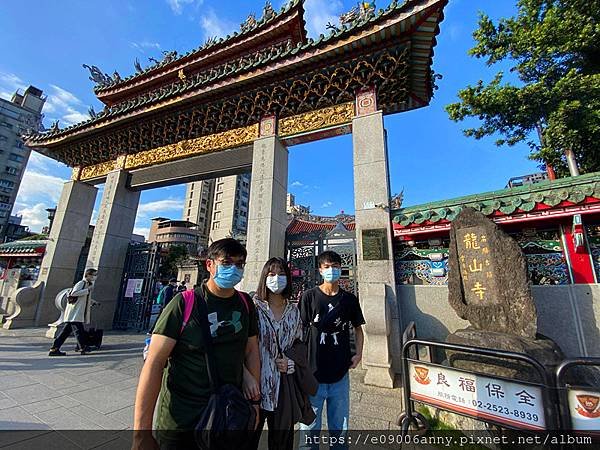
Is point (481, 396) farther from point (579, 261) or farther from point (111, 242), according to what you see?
point (111, 242)

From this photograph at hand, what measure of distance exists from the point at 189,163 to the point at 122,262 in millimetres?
4378

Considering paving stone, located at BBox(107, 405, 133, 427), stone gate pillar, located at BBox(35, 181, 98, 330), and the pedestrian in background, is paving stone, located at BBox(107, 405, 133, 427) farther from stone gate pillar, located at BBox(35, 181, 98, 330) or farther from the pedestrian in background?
stone gate pillar, located at BBox(35, 181, 98, 330)

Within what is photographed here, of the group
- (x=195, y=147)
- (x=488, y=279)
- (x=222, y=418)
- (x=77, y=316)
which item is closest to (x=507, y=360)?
(x=488, y=279)

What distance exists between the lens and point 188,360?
1.54 metres

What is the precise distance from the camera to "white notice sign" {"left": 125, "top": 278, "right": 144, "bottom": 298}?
8906 mm

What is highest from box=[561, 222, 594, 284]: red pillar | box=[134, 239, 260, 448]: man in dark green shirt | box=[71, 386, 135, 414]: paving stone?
box=[561, 222, 594, 284]: red pillar

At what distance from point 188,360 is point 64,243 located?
11162mm

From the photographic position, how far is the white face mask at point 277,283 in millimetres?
2336

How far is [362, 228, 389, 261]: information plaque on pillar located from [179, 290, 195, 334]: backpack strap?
4.12m

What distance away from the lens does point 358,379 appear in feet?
15.1

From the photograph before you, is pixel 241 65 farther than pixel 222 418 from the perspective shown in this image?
Yes

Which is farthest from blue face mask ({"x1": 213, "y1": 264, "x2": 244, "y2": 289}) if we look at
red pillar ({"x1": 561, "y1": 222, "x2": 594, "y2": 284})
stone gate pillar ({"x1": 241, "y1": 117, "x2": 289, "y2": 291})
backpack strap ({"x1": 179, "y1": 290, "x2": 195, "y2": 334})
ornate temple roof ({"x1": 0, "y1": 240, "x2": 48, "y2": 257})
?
ornate temple roof ({"x1": 0, "y1": 240, "x2": 48, "y2": 257})

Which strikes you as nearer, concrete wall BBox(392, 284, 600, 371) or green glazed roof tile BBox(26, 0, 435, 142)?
concrete wall BBox(392, 284, 600, 371)

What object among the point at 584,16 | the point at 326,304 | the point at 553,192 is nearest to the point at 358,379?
the point at 326,304
